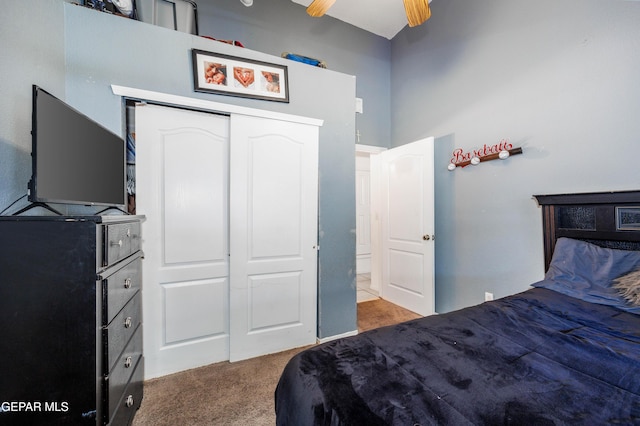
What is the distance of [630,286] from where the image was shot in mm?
1400

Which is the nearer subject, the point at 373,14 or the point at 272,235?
the point at 272,235

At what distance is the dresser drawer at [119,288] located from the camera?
107 cm

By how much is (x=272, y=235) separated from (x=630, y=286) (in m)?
2.30

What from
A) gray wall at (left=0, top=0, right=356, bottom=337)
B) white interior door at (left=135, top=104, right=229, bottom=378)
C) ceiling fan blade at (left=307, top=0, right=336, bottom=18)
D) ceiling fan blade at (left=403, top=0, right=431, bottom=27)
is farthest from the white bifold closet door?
ceiling fan blade at (left=403, top=0, right=431, bottom=27)

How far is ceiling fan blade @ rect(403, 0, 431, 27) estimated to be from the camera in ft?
6.07

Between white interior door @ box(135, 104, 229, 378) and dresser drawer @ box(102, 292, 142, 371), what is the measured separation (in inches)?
14.7

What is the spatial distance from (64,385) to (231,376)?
3.87ft

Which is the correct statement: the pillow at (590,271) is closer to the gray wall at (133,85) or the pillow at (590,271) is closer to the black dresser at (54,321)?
the gray wall at (133,85)

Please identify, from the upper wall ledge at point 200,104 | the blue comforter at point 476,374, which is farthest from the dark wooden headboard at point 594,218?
the upper wall ledge at point 200,104

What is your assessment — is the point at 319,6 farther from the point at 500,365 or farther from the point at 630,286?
the point at 630,286

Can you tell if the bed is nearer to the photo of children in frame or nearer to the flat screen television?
the flat screen television

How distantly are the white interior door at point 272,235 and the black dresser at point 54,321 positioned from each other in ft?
3.61

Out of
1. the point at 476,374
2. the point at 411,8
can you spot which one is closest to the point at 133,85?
the point at 411,8

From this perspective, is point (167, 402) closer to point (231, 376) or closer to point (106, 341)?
point (231, 376)
